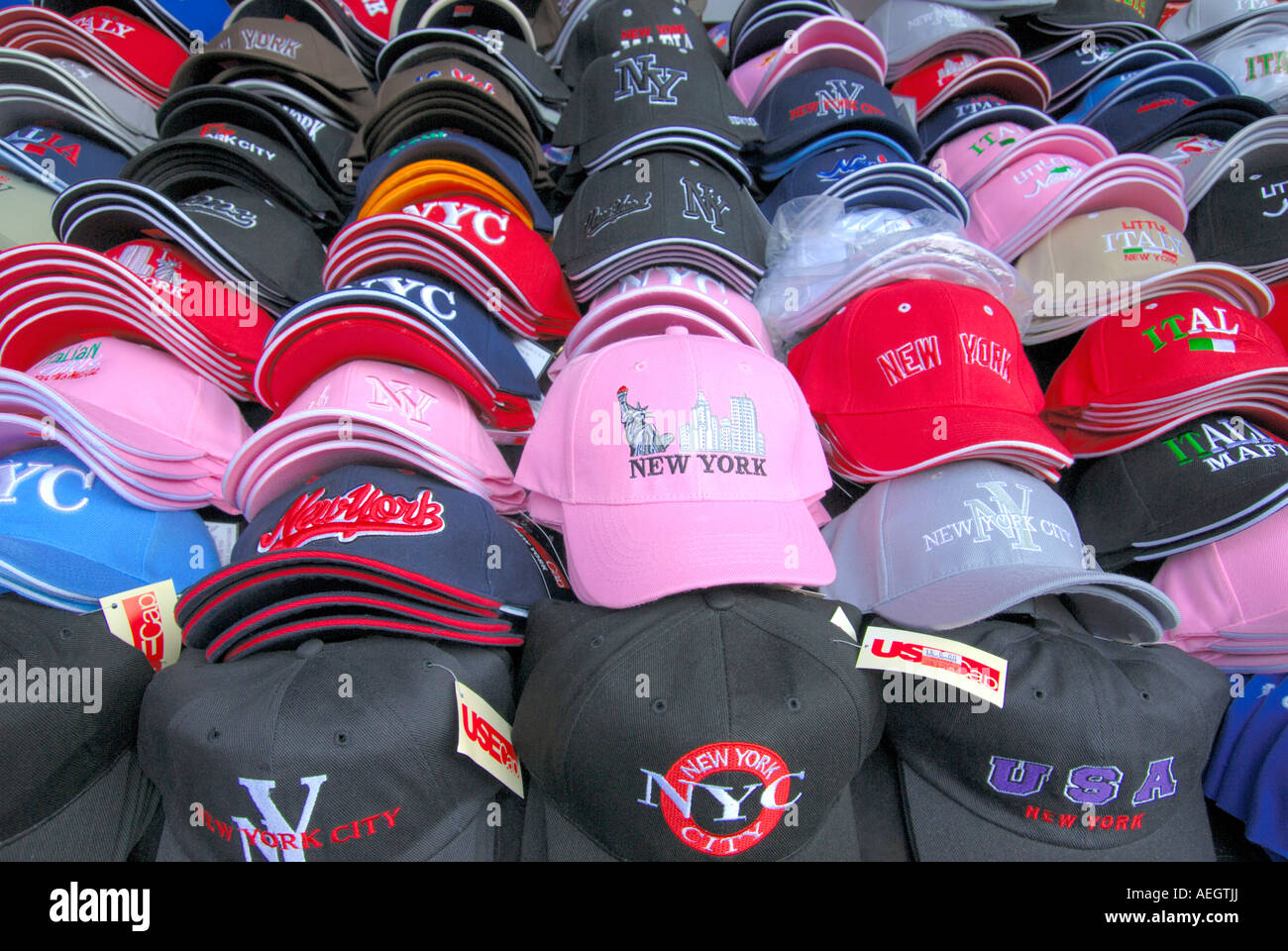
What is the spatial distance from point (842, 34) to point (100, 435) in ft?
5.88

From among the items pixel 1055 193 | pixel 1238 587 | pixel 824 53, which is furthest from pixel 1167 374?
pixel 824 53

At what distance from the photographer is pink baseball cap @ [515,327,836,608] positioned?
2.89ft

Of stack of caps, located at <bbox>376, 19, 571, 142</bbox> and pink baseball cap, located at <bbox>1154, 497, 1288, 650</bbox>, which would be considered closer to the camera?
pink baseball cap, located at <bbox>1154, 497, 1288, 650</bbox>

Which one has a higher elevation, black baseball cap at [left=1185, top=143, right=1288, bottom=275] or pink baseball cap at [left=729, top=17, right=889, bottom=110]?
pink baseball cap at [left=729, top=17, right=889, bottom=110]

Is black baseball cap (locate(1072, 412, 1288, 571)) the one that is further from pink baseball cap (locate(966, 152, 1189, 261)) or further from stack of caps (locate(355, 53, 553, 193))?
stack of caps (locate(355, 53, 553, 193))

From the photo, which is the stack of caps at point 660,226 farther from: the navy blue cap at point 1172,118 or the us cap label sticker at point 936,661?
the navy blue cap at point 1172,118

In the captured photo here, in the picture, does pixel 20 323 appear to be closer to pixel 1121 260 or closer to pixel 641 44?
pixel 641 44

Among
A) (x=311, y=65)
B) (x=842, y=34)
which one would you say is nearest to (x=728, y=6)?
(x=842, y=34)

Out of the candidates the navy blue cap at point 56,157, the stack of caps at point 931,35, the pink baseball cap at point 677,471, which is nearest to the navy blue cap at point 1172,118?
the stack of caps at point 931,35

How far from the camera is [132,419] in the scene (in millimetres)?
1089

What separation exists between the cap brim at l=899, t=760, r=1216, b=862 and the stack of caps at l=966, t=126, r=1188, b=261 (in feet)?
3.54

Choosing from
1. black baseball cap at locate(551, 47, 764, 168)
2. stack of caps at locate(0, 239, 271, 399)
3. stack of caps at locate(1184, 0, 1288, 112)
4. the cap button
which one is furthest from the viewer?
stack of caps at locate(1184, 0, 1288, 112)

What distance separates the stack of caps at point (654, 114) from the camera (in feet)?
4.77

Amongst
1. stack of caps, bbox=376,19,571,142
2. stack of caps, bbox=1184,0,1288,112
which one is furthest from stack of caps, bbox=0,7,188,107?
stack of caps, bbox=1184,0,1288,112
